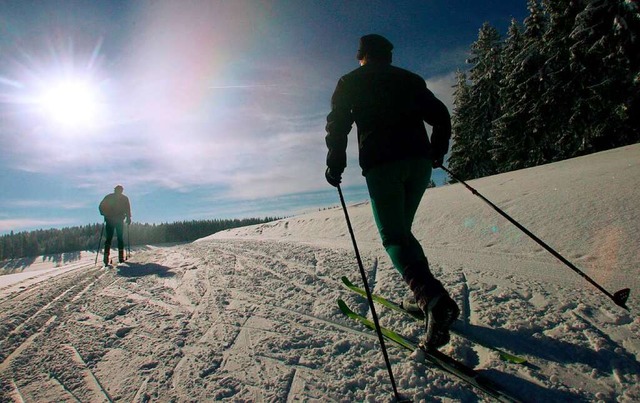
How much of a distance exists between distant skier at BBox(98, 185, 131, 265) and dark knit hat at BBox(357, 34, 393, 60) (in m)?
9.81

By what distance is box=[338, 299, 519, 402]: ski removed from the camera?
1826 millimetres

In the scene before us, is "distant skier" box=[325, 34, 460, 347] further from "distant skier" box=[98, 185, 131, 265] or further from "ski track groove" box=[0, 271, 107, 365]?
"distant skier" box=[98, 185, 131, 265]

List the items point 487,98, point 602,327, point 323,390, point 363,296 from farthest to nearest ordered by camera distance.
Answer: point 487,98
point 363,296
point 602,327
point 323,390

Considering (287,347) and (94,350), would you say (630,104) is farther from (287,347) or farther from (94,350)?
(94,350)

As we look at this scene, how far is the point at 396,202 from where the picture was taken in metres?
2.51

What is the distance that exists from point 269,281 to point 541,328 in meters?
3.12

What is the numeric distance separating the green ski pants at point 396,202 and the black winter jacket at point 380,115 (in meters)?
0.08

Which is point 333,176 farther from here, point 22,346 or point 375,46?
point 22,346

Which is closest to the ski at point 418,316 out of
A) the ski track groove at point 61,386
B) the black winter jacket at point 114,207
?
the ski track groove at point 61,386

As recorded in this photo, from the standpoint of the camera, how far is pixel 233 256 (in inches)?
265

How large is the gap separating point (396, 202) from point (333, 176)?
582mm

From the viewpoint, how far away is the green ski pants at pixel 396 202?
2422mm

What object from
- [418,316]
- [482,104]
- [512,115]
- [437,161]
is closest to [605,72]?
[512,115]

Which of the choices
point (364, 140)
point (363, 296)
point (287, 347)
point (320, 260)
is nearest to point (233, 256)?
point (320, 260)
